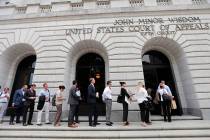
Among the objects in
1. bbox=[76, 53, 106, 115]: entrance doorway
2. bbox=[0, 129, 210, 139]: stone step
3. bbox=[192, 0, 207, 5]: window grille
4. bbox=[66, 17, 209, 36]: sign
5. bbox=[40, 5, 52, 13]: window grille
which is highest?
bbox=[192, 0, 207, 5]: window grille

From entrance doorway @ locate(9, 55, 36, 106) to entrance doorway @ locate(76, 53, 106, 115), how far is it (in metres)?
4.18

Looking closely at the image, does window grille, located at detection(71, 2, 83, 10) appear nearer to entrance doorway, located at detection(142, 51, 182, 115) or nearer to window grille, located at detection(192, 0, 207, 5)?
entrance doorway, located at detection(142, 51, 182, 115)

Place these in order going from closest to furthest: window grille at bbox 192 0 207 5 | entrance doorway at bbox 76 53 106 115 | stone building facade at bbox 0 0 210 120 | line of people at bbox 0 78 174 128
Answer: line of people at bbox 0 78 174 128 → stone building facade at bbox 0 0 210 120 → entrance doorway at bbox 76 53 106 115 → window grille at bbox 192 0 207 5

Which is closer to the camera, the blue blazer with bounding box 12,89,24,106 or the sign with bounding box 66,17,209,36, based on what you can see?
the blue blazer with bounding box 12,89,24,106

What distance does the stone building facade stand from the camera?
35.6 ft

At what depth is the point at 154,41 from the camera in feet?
39.6

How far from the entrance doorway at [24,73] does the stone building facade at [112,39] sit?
294mm

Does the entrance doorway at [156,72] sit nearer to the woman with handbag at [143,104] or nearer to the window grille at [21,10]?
the woman with handbag at [143,104]

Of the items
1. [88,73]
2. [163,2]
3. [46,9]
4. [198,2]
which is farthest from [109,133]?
[198,2]

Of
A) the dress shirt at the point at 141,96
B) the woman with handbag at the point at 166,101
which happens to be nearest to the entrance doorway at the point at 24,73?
the dress shirt at the point at 141,96

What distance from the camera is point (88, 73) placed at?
12.7 meters

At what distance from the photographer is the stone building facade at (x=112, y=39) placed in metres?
10.9

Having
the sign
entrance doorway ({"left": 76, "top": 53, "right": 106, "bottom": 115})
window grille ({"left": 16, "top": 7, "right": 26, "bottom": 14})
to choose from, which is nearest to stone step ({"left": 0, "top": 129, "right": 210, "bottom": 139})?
entrance doorway ({"left": 76, "top": 53, "right": 106, "bottom": 115})

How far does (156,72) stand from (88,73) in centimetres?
552
